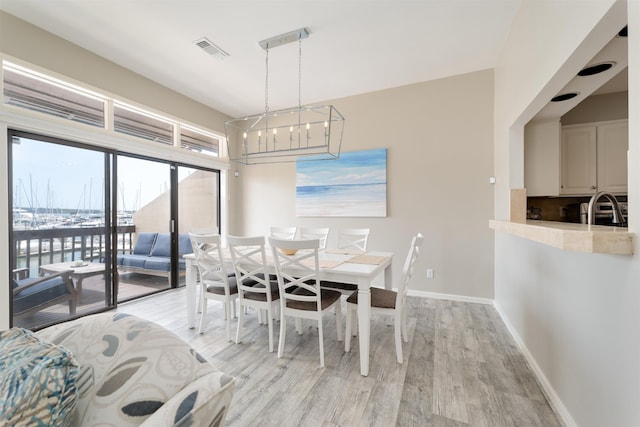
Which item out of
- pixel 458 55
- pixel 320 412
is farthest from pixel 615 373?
pixel 458 55

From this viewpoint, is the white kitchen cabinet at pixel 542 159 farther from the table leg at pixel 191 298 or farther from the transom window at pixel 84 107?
the transom window at pixel 84 107

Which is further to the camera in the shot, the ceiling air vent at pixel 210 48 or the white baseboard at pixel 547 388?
the ceiling air vent at pixel 210 48

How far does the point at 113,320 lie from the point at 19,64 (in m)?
3.27

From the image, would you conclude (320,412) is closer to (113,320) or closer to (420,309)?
(113,320)

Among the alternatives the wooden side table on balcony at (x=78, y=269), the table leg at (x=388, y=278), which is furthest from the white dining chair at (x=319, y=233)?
the wooden side table on balcony at (x=78, y=269)

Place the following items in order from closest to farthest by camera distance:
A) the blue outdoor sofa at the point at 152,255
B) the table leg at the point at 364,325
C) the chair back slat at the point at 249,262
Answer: the table leg at the point at 364,325 → the chair back slat at the point at 249,262 → the blue outdoor sofa at the point at 152,255

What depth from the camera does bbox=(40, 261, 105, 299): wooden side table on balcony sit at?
9.42 feet

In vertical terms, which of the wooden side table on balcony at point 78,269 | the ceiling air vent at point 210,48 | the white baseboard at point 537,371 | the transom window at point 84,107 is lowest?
the white baseboard at point 537,371

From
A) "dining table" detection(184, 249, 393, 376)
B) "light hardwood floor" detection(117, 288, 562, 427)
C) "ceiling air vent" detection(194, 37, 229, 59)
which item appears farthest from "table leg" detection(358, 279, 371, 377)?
"ceiling air vent" detection(194, 37, 229, 59)

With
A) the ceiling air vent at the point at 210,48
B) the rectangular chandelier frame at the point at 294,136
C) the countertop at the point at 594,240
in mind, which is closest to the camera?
the countertop at the point at 594,240

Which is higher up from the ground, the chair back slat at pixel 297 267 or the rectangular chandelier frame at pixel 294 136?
the rectangular chandelier frame at pixel 294 136

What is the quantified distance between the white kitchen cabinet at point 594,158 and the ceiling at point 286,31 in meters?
1.40

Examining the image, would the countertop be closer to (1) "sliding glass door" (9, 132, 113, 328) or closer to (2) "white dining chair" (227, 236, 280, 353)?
(2) "white dining chair" (227, 236, 280, 353)

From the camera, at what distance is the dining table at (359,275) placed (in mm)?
1999
